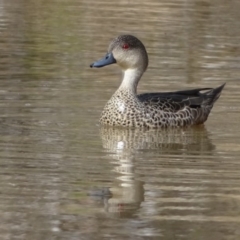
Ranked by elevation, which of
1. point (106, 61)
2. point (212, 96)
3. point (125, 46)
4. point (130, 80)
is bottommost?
point (212, 96)

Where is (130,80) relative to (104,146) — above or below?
above

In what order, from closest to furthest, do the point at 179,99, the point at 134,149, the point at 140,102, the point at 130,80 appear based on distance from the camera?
1. the point at 134,149
2. the point at 140,102
3. the point at 179,99
4. the point at 130,80

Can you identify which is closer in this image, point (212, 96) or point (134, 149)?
point (134, 149)

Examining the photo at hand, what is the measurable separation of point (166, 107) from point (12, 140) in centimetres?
211

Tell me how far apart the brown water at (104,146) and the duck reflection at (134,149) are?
0.04 feet

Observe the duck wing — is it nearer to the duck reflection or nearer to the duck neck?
the duck neck

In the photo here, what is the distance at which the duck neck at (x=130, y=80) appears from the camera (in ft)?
43.0

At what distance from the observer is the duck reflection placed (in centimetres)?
898

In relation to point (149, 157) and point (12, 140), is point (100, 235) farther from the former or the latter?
point (12, 140)

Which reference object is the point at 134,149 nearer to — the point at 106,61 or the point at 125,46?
the point at 106,61

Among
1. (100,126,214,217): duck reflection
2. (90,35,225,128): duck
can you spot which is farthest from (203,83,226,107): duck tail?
(100,126,214,217): duck reflection

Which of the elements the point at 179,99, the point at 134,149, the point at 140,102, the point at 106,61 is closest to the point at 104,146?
the point at 134,149

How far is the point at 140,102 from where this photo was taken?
42.0 feet

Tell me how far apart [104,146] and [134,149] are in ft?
0.99
